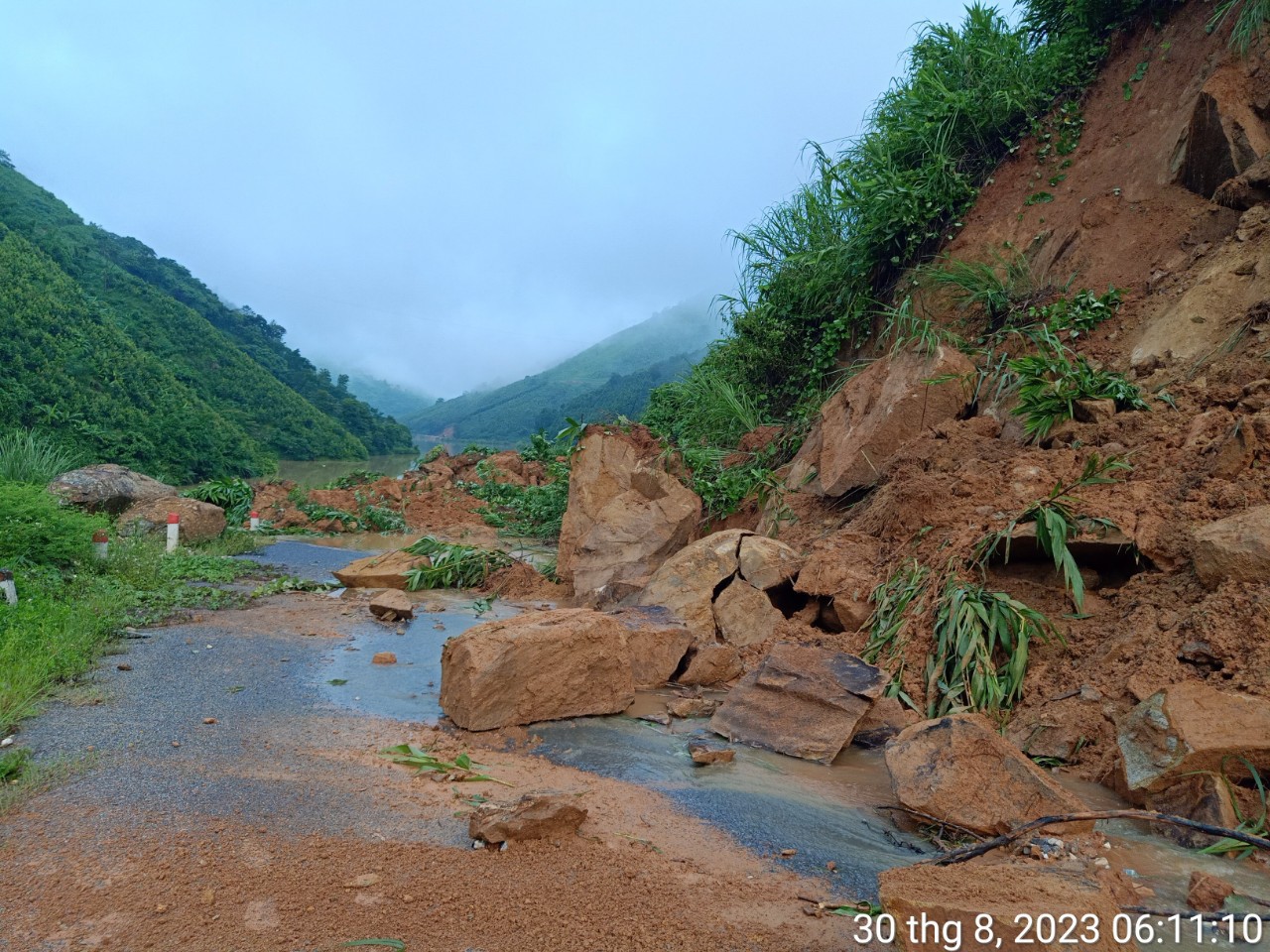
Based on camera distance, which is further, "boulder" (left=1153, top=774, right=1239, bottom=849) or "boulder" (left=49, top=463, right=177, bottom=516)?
"boulder" (left=49, top=463, right=177, bottom=516)

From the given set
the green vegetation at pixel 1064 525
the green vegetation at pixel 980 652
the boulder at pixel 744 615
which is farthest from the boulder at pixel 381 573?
the green vegetation at pixel 1064 525

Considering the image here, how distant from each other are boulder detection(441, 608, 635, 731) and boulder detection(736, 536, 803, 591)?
5.40 feet

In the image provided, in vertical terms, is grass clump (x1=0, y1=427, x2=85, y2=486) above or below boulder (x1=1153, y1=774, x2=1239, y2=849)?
above

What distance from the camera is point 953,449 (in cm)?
618

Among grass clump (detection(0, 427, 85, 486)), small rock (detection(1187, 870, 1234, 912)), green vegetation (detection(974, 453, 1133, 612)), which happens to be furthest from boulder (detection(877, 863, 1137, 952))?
grass clump (detection(0, 427, 85, 486))

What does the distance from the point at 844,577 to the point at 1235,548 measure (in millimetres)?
2345

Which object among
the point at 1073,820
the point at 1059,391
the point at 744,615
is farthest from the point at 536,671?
the point at 1059,391

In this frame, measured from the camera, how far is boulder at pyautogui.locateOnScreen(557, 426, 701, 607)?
7793 mm

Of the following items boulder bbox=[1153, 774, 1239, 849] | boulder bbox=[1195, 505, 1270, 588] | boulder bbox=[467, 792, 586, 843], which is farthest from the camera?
boulder bbox=[1195, 505, 1270, 588]

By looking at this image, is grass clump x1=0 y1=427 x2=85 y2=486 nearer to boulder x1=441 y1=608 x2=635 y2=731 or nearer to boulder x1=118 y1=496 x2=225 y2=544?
boulder x1=118 y1=496 x2=225 y2=544

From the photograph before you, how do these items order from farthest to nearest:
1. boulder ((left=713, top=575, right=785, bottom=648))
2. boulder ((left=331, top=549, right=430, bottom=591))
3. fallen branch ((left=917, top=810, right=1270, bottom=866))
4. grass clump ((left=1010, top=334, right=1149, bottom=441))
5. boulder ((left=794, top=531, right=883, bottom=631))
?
boulder ((left=331, top=549, right=430, bottom=591)) < boulder ((left=713, top=575, right=785, bottom=648)) < grass clump ((left=1010, top=334, right=1149, bottom=441)) < boulder ((left=794, top=531, right=883, bottom=631)) < fallen branch ((left=917, top=810, right=1270, bottom=866))

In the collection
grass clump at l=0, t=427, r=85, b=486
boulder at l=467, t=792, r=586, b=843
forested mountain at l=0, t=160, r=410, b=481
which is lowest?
boulder at l=467, t=792, r=586, b=843

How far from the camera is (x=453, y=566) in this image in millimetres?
8984
